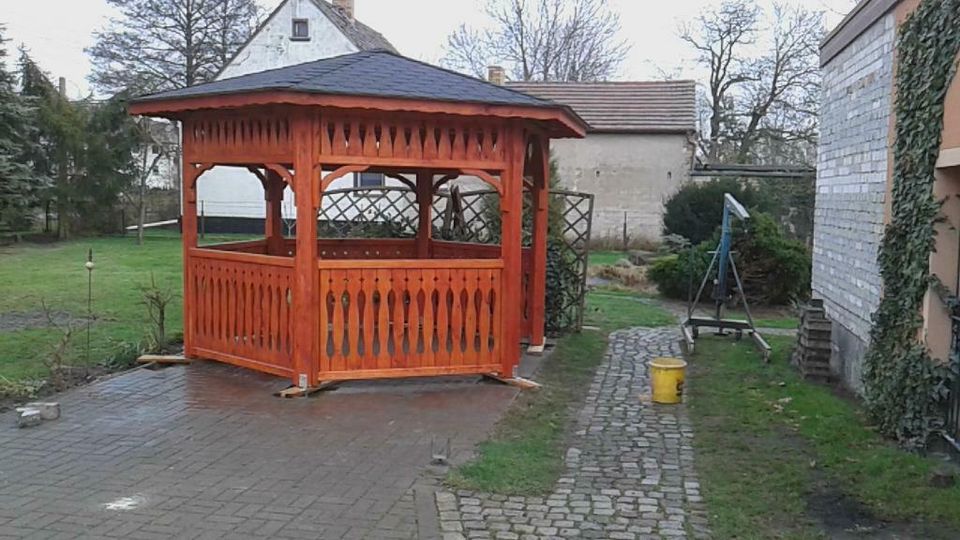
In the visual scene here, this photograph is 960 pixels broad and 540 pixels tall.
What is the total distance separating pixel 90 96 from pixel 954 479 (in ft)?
87.7

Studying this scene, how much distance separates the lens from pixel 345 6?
29.3 m

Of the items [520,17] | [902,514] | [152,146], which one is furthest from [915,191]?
[520,17]

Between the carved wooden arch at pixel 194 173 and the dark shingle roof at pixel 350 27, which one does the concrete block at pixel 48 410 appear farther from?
the dark shingle roof at pixel 350 27

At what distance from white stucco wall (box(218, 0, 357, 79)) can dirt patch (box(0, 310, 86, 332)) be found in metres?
16.6

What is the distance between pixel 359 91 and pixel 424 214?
4.16 m

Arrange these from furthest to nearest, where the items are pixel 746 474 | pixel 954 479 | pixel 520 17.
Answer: pixel 520 17
pixel 746 474
pixel 954 479

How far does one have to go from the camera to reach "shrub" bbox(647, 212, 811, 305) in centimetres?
1424

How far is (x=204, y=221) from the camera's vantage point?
94.2 ft

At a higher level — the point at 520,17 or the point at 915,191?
the point at 520,17

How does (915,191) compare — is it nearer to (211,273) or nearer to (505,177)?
(505,177)

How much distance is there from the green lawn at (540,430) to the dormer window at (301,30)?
18676 mm

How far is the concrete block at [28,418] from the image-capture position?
6.16m

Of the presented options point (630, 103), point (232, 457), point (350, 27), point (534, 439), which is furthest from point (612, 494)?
point (350, 27)

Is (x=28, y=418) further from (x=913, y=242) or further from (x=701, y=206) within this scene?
(x=701, y=206)
